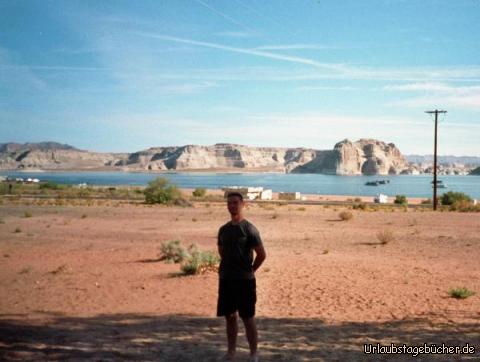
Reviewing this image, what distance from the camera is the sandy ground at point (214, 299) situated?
6.97 m

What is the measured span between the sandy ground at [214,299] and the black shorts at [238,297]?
3.03 ft

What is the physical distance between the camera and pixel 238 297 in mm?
5840

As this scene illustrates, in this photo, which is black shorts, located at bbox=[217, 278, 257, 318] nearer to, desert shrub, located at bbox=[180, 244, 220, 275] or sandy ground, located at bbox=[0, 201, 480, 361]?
sandy ground, located at bbox=[0, 201, 480, 361]

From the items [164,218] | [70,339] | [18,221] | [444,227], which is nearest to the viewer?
[70,339]

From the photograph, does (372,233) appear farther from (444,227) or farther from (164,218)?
(164,218)

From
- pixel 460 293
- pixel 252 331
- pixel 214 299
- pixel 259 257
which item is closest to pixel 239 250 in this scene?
pixel 259 257

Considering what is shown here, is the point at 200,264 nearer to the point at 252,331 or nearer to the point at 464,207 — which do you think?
the point at 252,331

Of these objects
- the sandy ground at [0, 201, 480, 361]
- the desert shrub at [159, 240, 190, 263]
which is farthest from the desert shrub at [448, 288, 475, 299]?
the desert shrub at [159, 240, 190, 263]

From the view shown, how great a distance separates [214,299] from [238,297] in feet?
14.2

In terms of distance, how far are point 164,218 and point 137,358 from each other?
2391 cm

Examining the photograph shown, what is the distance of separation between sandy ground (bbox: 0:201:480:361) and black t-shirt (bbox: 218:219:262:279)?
1.31 meters

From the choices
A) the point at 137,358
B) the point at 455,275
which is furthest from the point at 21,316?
the point at 455,275

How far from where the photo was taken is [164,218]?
98.8ft

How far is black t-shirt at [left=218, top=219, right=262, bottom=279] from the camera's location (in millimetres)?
5824
